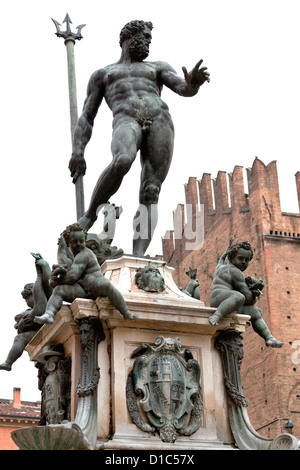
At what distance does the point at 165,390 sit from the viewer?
21.8 ft

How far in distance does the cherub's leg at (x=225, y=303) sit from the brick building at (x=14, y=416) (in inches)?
941

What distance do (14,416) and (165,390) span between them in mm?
27981

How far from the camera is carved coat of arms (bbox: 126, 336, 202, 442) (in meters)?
6.61

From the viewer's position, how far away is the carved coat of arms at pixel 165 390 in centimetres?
661

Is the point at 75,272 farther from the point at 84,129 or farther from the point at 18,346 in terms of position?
the point at 84,129

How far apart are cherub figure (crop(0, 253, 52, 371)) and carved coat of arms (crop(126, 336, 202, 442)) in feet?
3.88

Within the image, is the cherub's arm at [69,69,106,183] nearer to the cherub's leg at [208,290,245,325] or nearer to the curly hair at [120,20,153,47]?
the curly hair at [120,20,153,47]

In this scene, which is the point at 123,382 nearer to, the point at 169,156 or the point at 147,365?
the point at 147,365

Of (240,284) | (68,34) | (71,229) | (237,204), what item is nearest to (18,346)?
(71,229)

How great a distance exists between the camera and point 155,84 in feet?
26.5

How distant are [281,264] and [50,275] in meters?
31.8
